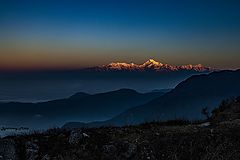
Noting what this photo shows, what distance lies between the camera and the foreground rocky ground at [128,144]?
64.6 feet

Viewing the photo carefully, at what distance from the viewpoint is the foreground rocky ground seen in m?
19.7

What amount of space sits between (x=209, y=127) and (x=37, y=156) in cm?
885

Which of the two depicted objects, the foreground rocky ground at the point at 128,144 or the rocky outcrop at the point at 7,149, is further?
the foreground rocky ground at the point at 128,144

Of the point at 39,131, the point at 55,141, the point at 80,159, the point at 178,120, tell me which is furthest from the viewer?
the point at 178,120

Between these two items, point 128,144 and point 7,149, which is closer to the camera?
point 7,149

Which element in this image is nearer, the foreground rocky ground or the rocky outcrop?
the rocky outcrop

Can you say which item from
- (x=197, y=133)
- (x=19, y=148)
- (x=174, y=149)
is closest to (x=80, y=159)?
(x=19, y=148)

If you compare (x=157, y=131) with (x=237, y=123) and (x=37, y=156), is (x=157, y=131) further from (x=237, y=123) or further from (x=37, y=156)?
(x=37, y=156)

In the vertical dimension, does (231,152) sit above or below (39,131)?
below

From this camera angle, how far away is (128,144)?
20.2 m

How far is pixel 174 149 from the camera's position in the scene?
65.8 feet

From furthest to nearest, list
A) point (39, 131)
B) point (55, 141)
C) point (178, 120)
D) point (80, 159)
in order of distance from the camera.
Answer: point (178, 120) < point (39, 131) < point (55, 141) < point (80, 159)

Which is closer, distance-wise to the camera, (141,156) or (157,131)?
(141,156)

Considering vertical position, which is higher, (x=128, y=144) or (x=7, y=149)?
(x=7, y=149)
